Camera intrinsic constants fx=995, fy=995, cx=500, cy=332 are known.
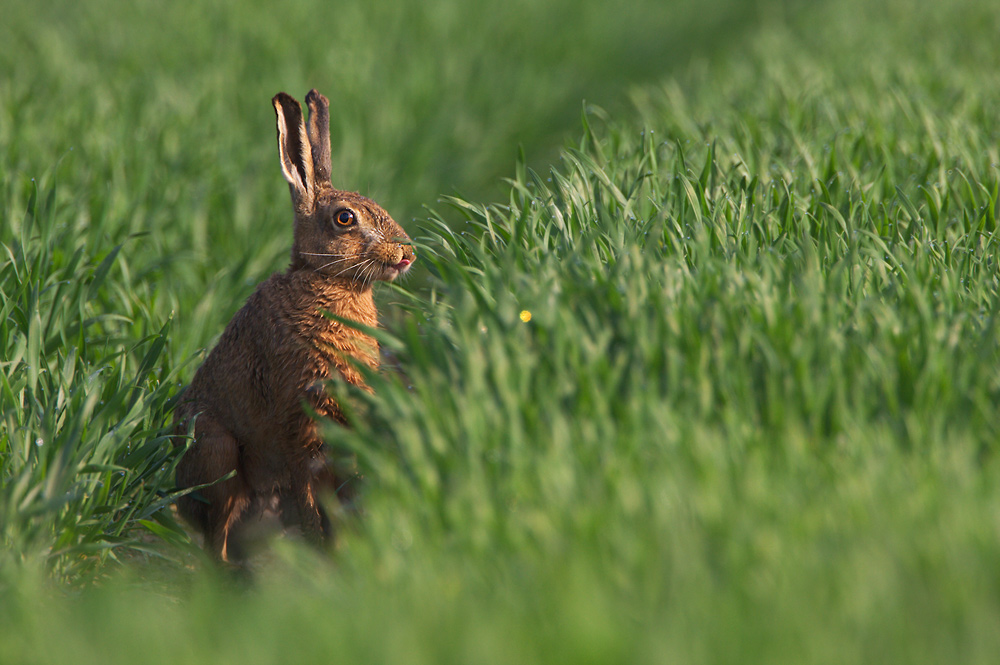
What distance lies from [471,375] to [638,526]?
1.94 feet

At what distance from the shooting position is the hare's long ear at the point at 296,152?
341 cm

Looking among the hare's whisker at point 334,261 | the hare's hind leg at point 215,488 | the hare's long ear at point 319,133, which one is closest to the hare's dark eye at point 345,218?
the hare's whisker at point 334,261

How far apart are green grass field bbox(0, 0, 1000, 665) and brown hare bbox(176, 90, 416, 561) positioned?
0.44 feet

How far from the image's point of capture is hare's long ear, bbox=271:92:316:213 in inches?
134

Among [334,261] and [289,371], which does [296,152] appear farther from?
[289,371]

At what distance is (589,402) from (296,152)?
1683mm

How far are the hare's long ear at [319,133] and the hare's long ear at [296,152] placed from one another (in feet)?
0.15

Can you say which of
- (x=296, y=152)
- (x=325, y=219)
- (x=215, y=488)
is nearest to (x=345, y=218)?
(x=325, y=219)

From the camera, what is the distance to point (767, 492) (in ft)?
6.39

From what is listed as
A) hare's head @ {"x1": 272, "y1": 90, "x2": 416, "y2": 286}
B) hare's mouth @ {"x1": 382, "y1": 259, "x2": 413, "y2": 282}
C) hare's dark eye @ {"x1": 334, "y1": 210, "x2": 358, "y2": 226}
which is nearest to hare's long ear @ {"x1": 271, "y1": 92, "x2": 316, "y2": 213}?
hare's head @ {"x1": 272, "y1": 90, "x2": 416, "y2": 286}

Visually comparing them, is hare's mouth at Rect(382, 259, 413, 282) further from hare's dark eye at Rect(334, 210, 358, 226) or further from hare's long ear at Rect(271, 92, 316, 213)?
hare's long ear at Rect(271, 92, 316, 213)

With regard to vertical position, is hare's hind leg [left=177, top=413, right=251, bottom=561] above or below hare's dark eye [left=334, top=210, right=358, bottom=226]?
below

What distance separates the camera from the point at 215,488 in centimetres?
320

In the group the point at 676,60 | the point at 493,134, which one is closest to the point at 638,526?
the point at 493,134
